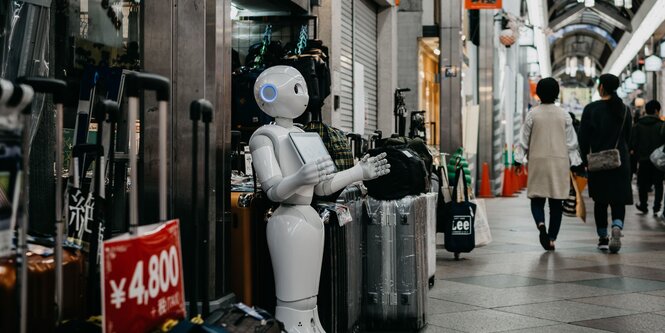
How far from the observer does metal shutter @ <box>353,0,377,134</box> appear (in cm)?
994

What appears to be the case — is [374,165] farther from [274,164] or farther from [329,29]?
[329,29]

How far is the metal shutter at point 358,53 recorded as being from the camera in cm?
908

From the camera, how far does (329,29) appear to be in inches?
311

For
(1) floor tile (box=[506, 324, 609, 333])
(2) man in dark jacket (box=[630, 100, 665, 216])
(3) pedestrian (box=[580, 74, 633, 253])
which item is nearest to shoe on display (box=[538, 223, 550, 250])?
(3) pedestrian (box=[580, 74, 633, 253])

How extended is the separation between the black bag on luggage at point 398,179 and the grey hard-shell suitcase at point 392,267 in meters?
0.09

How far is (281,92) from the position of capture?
12.6 ft

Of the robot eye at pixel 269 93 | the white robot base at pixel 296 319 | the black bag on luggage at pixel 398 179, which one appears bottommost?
the white robot base at pixel 296 319

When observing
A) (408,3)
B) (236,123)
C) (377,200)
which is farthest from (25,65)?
(408,3)

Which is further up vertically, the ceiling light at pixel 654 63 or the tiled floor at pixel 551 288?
the ceiling light at pixel 654 63

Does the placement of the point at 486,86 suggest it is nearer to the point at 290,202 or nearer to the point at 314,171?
the point at 290,202

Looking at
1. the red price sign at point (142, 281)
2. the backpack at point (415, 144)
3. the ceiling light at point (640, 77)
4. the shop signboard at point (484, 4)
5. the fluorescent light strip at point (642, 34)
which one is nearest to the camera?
the red price sign at point (142, 281)

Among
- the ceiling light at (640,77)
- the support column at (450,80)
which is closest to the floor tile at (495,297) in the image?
the support column at (450,80)

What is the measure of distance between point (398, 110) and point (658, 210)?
20.9 ft

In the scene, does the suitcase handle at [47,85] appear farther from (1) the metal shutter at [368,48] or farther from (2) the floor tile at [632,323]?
(1) the metal shutter at [368,48]
